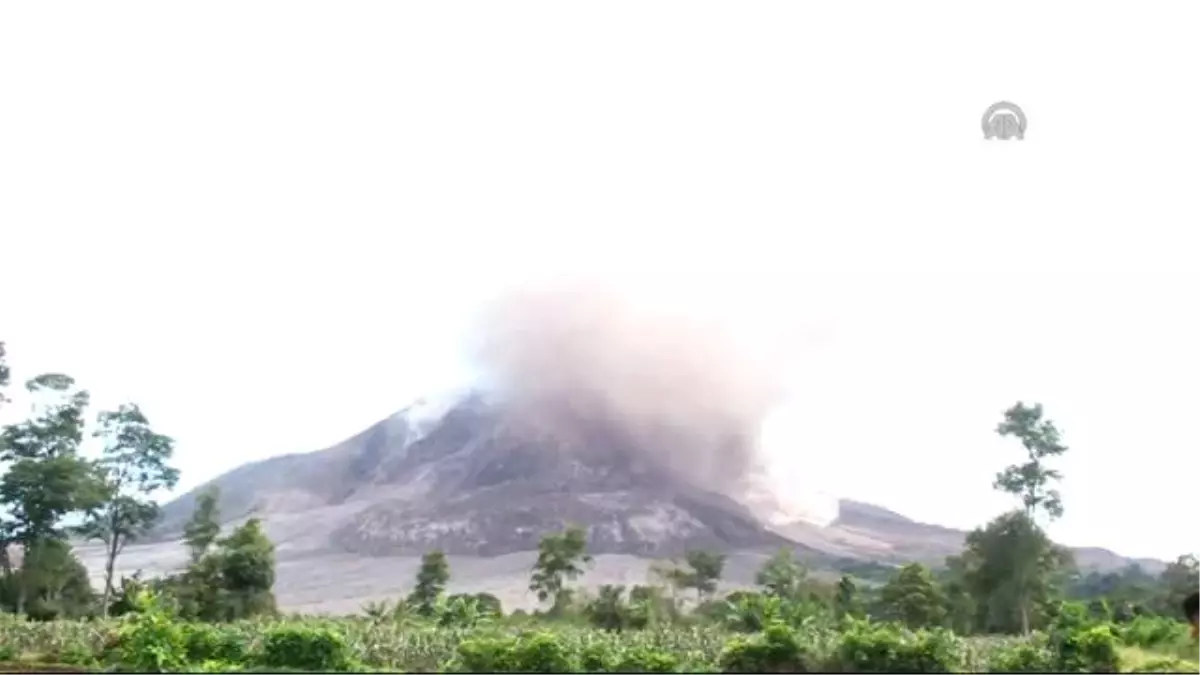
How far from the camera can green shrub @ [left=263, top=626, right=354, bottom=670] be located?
2292cm

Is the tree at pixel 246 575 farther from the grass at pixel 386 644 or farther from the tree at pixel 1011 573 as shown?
the tree at pixel 1011 573

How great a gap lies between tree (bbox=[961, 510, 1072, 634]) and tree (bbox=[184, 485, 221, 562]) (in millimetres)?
41355

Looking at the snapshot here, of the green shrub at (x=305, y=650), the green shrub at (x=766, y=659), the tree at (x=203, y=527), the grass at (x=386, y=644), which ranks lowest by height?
the grass at (x=386, y=644)

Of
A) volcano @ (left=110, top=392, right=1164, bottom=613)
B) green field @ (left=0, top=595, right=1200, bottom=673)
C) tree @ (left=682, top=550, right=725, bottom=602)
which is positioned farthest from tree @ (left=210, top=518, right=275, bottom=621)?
volcano @ (left=110, top=392, right=1164, bottom=613)

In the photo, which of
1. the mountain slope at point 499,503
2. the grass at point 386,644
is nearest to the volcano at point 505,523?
the mountain slope at point 499,503

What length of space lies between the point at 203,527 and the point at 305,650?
47.3 metres

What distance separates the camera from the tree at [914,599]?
55031 millimetres

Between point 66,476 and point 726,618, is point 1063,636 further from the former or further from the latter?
point 66,476

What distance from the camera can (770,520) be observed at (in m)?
188

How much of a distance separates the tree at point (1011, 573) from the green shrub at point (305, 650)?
4202 cm

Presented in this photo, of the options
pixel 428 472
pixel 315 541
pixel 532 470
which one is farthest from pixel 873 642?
pixel 428 472

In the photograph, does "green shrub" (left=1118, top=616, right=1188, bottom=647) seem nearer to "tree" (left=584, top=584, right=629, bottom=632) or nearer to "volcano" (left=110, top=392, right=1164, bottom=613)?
"tree" (left=584, top=584, right=629, bottom=632)

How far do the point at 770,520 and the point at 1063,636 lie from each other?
6257 inches

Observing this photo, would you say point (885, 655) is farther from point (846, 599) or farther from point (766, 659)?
point (846, 599)
